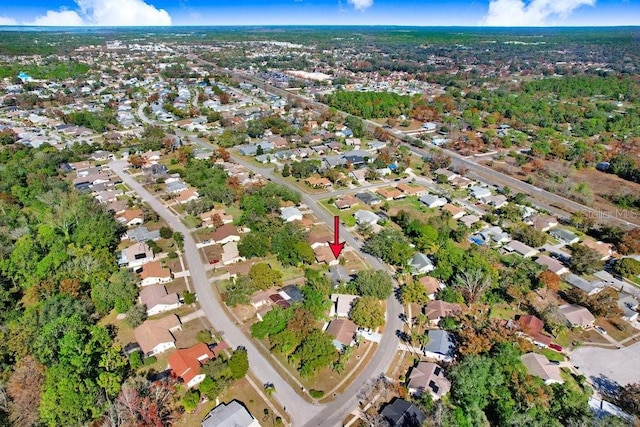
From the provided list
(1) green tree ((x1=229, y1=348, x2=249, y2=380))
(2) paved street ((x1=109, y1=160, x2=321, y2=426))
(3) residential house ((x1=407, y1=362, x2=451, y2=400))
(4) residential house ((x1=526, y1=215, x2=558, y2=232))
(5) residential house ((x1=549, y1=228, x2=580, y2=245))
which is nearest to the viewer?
(2) paved street ((x1=109, y1=160, x2=321, y2=426))

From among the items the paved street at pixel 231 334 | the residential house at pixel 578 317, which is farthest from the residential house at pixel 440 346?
the residential house at pixel 578 317

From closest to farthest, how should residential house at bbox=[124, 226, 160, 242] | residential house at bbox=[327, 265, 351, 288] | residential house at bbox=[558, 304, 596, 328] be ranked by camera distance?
residential house at bbox=[558, 304, 596, 328]
residential house at bbox=[327, 265, 351, 288]
residential house at bbox=[124, 226, 160, 242]

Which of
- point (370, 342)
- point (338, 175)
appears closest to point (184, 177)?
point (338, 175)

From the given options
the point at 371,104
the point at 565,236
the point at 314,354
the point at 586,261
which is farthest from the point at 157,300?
the point at 371,104

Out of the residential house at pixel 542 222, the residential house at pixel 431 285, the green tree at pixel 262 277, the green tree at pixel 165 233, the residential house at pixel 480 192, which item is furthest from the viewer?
the residential house at pixel 480 192

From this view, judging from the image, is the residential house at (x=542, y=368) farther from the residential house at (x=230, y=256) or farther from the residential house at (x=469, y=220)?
the residential house at (x=230, y=256)

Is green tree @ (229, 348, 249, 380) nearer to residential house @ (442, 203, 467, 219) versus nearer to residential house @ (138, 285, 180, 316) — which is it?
residential house @ (138, 285, 180, 316)

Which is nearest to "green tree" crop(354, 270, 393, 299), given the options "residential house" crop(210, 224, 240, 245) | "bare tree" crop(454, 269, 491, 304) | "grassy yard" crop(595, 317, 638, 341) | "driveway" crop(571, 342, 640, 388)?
"bare tree" crop(454, 269, 491, 304)
